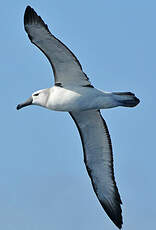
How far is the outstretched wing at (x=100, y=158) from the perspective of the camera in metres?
18.1

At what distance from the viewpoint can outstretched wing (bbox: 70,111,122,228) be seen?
59.4 ft

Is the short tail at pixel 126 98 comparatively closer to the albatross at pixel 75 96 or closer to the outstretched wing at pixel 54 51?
the albatross at pixel 75 96

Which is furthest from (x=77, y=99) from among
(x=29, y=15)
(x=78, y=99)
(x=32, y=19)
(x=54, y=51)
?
(x=29, y=15)

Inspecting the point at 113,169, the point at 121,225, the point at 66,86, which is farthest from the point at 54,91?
the point at 121,225

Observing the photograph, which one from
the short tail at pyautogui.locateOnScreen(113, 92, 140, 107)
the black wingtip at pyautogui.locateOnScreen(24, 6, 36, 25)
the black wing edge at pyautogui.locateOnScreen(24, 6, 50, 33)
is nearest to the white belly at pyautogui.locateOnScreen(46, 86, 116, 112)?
the short tail at pyautogui.locateOnScreen(113, 92, 140, 107)

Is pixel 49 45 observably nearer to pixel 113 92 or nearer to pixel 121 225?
pixel 113 92

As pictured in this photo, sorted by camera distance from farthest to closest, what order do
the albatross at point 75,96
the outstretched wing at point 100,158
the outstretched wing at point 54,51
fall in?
the outstretched wing at point 100,158
the albatross at point 75,96
the outstretched wing at point 54,51

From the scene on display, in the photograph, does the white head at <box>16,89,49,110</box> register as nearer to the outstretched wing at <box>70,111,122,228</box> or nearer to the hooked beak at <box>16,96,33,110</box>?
the hooked beak at <box>16,96,33,110</box>

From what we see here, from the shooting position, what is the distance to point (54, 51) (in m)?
16.4

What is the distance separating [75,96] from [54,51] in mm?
1362

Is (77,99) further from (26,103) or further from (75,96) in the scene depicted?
(26,103)

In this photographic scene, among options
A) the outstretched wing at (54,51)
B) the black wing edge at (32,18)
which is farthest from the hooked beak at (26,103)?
the black wing edge at (32,18)

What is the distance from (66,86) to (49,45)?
53.1 inches

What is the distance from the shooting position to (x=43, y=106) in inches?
681
